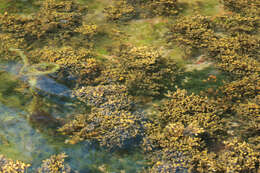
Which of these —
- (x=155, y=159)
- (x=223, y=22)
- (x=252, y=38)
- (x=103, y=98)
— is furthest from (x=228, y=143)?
(x=223, y=22)

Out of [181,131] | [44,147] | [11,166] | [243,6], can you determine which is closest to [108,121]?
[44,147]

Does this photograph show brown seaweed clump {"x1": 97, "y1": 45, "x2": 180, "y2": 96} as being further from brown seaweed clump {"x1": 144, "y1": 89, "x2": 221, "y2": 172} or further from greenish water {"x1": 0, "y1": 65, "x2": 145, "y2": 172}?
greenish water {"x1": 0, "y1": 65, "x2": 145, "y2": 172}

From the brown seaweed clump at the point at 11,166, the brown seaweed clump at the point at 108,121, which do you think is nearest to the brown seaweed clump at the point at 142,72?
the brown seaweed clump at the point at 108,121

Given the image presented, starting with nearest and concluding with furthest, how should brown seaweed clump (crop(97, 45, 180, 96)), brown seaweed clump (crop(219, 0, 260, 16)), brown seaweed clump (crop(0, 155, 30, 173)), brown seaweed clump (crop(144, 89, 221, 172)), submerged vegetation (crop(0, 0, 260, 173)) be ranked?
brown seaweed clump (crop(0, 155, 30, 173)) < brown seaweed clump (crop(144, 89, 221, 172)) < submerged vegetation (crop(0, 0, 260, 173)) < brown seaweed clump (crop(97, 45, 180, 96)) < brown seaweed clump (crop(219, 0, 260, 16))

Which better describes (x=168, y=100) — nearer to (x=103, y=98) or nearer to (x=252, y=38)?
(x=103, y=98)

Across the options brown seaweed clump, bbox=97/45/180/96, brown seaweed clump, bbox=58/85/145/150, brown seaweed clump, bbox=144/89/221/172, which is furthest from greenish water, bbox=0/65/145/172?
brown seaweed clump, bbox=97/45/180/96

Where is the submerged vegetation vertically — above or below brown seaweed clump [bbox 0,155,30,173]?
above

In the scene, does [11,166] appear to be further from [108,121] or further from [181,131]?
[181,131]
